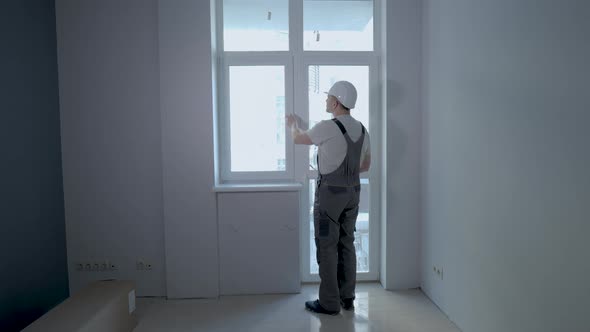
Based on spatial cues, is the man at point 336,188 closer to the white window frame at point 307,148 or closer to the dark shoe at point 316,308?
the dark shoe at point 316,308

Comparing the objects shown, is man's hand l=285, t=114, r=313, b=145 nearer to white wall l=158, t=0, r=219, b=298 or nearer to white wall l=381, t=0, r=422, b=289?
white wall l=158, t=0, r=219, b=298

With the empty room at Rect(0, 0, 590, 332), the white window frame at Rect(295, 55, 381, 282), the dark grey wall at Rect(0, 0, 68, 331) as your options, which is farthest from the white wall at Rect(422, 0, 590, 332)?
the dark grey wall at Rect(0, 0, 68, 331)

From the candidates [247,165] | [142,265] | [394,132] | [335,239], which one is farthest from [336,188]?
[142,265]

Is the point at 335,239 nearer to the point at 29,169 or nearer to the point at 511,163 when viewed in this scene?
the point at 511,163

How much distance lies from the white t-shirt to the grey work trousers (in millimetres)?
164

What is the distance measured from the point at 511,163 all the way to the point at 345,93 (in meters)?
1.12

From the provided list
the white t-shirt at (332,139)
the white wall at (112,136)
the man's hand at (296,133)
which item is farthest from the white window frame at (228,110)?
the white t-shirt at (332,139)

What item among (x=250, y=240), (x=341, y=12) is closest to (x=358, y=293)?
(x=250, y=240)

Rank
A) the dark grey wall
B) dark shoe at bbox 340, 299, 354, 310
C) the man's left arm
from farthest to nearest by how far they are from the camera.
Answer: dark shoe at bbox 340, 299, 354, 310 < the man's left arm < the dark grey wall

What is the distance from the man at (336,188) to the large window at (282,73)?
1.66 ft

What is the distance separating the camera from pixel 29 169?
96.9 inches

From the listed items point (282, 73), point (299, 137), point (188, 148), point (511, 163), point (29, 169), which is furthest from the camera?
point (282, 73)

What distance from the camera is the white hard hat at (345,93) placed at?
8.26 ft

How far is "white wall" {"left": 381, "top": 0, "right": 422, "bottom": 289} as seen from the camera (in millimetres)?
2896
